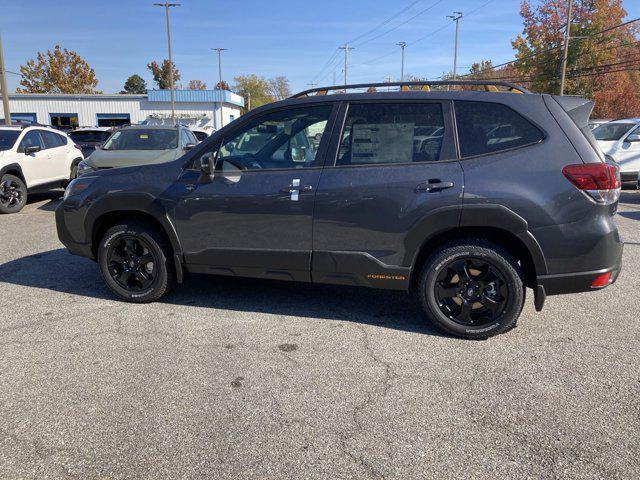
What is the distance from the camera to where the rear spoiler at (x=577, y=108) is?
12.2ft

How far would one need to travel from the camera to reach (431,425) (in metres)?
2.79

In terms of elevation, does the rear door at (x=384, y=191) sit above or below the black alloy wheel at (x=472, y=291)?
above

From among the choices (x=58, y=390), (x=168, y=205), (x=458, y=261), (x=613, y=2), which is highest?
(x=613, y=2)

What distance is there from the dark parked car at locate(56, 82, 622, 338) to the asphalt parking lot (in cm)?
43

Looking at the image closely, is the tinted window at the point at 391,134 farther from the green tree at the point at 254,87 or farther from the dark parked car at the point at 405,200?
the green tree at the point at 254,87

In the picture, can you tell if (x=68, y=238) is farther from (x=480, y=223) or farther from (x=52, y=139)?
(x=52, y=139)

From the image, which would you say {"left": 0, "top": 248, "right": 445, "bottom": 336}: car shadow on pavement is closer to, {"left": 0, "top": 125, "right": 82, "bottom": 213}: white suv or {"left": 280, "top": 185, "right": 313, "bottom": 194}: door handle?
{"left": 280, "top": 185, "right": 313, "bottom": 194}: door handle

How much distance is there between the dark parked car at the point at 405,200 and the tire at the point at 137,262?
0.09 feet

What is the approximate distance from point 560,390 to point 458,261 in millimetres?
1137

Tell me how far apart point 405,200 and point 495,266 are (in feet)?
2.77

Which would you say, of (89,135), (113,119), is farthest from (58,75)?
(89,135)

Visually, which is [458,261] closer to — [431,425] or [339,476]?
[431,425]

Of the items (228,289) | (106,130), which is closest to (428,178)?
(228,289)

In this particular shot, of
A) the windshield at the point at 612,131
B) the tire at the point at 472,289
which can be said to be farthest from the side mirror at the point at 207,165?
the windshield at the point at 612,131
